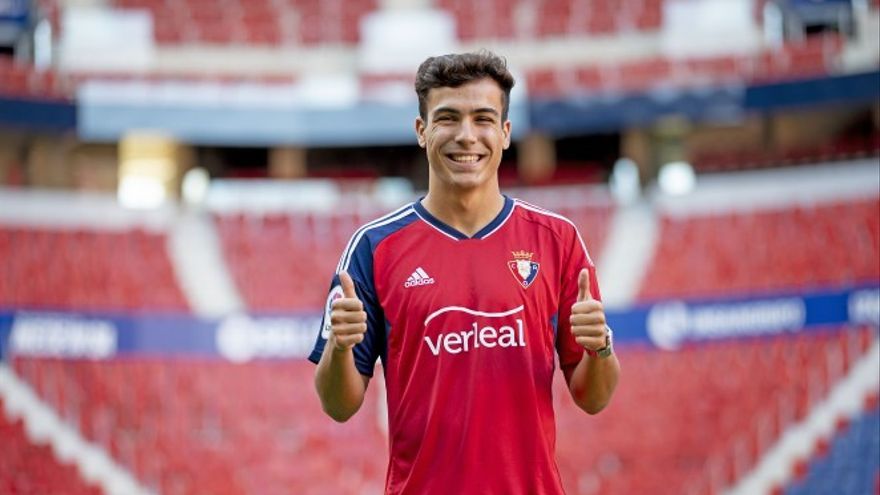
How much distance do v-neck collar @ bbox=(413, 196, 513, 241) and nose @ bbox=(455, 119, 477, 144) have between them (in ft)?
0.97

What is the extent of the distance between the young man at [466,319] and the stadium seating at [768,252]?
15861mm

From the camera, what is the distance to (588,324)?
3566 millimetres

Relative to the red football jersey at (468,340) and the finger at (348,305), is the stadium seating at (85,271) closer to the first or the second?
the red football jersey at (468,340)

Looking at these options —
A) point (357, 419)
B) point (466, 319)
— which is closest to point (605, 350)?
point (466, 319)

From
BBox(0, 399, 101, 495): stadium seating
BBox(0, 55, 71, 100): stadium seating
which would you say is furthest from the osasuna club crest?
BBox(0, 55, 71, 100): stadium seating

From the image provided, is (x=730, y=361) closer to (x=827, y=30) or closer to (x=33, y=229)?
(x=827, y=30)

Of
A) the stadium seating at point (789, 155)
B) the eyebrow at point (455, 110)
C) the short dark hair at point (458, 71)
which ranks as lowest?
the eyebrow at point (455, 110)

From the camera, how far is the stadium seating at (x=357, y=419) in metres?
16.9

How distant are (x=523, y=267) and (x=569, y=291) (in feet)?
0.59

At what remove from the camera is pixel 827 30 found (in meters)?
25.3

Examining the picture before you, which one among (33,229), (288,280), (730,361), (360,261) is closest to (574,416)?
(730,361)

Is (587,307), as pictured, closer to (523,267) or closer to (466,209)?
(523,267)

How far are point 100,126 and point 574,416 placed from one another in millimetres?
10246

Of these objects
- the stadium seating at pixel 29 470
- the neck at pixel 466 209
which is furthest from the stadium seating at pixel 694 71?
the neck at pixel 466 209
